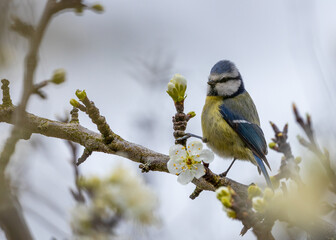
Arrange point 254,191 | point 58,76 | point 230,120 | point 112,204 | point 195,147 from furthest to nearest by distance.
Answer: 1. point 230,120
2. point 112,204
3. point 195,147
4. point 58,76
5. point 254,191

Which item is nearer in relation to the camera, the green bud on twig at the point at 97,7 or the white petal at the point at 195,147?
the green bud on twig at the point at 97,7

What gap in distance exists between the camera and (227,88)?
373cm

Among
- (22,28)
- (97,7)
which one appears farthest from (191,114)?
(22,28)

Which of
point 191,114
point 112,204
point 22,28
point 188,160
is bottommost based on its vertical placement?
point 112,204

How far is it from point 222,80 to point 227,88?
0.09 m

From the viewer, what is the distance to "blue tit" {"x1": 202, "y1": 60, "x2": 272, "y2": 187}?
3227mm

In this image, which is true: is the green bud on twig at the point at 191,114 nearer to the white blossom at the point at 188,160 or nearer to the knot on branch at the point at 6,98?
the white blossom at the point at 188,160

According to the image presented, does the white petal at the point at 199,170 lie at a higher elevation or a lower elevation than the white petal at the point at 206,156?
lower

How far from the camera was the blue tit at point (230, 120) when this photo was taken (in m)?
3.23

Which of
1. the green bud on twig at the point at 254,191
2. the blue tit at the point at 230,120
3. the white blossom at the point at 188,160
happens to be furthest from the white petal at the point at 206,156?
the blue tit at the point at 230,120

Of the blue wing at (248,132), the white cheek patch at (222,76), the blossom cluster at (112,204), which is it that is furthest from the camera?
the white cheek patch at (222,76)

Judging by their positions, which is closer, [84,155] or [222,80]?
[84,155]

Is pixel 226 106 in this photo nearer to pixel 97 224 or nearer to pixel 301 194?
pixel 97 224

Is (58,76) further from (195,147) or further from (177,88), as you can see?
(195,147)
